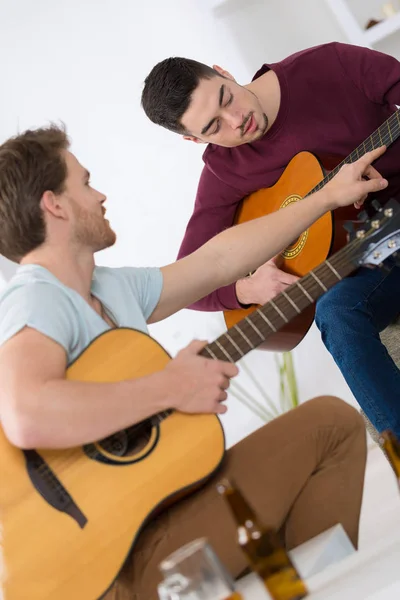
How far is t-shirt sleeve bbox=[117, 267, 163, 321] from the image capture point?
1.78 m

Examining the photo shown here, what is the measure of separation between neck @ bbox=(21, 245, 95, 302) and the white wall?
2052 mm

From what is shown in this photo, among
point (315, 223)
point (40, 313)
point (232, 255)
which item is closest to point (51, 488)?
point (40, 313)

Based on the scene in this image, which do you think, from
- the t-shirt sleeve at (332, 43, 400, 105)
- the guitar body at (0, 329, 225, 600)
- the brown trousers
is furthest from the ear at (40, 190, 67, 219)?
the t-shirt sleeve at (332, 43, 400, 105)

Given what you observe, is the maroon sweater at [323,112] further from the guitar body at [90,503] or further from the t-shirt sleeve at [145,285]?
the guitar body at [90,503]

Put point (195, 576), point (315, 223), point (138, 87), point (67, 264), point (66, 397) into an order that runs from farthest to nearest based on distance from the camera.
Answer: point (138, 87) → point (315, 223) → point (67, 264) → point (66, 397) → point (195, 576)

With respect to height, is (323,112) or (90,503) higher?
(323,112)

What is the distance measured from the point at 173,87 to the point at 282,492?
1376 millimetres

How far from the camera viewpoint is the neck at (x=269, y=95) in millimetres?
2465

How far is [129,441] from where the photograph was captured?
1483mm

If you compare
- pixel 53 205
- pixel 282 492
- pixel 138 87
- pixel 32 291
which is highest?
pixel 138 87

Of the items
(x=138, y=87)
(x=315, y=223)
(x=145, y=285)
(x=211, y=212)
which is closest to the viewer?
(x=145, y=285)

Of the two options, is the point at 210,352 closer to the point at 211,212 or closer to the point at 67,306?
the point at 67,306

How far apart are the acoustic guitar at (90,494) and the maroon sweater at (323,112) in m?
1.08

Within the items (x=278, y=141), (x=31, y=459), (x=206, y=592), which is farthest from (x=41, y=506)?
(x=278, y=141)
